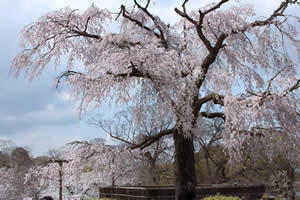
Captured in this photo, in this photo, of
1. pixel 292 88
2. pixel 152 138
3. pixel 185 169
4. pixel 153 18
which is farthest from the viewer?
pixel 153 18

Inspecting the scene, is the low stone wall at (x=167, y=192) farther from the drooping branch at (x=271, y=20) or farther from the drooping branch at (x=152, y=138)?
the drooping branch at (x=271, y=20)

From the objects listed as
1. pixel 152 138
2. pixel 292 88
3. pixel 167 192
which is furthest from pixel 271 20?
pixel 167 192

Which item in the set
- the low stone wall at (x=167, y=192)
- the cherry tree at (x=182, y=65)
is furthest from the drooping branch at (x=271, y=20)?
the low stone wall at (x=167, y=192)

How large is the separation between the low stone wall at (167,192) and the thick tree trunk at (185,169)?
1.39 meters

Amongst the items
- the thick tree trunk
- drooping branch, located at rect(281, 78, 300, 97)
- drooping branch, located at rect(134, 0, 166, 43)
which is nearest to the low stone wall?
the thick tree trunk

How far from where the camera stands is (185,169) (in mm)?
9805

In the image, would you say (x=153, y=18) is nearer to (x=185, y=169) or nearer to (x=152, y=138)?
(x=152, y=138)

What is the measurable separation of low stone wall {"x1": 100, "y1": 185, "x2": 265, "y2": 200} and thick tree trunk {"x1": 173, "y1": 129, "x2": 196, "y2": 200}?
1.39m

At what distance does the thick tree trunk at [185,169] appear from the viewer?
9.77 metres

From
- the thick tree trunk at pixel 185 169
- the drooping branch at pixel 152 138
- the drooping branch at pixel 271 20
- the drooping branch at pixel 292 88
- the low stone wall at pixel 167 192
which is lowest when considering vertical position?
the low stone wall at pixel 167 192

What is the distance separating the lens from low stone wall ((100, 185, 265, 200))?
11.1 meters

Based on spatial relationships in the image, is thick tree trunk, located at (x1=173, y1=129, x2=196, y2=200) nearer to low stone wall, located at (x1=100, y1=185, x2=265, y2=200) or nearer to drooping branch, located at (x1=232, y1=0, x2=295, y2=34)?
low stone wall, located at (x1=100, y1=185, x2=265, y2=200)

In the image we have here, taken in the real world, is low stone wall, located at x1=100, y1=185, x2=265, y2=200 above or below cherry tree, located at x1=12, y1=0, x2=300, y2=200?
below

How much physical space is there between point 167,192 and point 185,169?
1.89 metres
